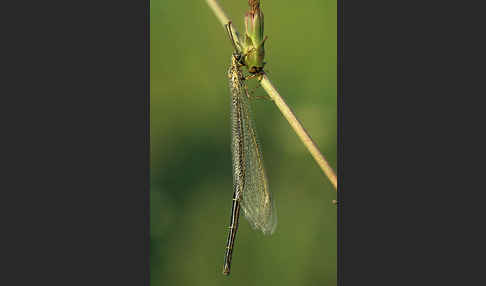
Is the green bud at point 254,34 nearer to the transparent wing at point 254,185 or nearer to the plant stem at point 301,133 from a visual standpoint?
the plant stem at point 301,133

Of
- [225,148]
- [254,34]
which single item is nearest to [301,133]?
[254,34]

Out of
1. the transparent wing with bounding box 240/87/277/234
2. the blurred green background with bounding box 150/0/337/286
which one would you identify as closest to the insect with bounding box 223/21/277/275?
the transparent wing with bounding box 240/87/277/234

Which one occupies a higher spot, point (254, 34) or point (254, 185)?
point (254, 34)

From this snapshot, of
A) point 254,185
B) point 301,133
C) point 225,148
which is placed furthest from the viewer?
point 225,148

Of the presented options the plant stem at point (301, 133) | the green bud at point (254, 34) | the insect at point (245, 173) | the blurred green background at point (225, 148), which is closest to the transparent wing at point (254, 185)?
the insect at point (245, 173)

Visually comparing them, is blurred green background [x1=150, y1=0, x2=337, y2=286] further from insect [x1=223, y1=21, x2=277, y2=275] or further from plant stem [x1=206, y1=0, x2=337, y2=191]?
plant stem [x1=206, y1=0, x2=337, y2=191]

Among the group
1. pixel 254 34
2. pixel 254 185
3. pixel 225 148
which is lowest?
pixel 254 185

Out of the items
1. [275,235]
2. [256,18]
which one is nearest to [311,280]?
[275,235]

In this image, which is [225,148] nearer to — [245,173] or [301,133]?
[245,173]
